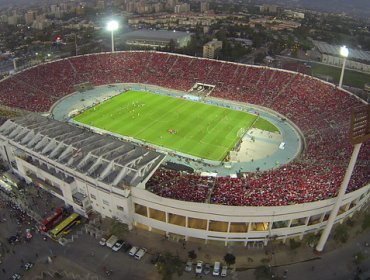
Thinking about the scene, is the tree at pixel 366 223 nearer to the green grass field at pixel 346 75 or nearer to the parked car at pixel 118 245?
the parked car at pixel 118 245

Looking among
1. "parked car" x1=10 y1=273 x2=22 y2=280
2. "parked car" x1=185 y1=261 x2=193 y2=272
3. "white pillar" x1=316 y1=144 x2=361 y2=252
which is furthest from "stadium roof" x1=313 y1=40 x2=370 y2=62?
"parked car" x1=10 y1=273 x2=22 y2=280

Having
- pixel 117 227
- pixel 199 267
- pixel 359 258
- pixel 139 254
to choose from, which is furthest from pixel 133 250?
pixel 359 258

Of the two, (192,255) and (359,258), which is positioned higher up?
(359,258)

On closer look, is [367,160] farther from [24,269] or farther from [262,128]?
[24,269]

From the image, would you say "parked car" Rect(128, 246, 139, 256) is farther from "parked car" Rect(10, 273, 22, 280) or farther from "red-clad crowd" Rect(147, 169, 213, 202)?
"parked car" Rect(10, 273, 22, 280)

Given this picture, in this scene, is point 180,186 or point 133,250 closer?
point 133,250

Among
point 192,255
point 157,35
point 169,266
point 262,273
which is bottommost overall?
point 192,255

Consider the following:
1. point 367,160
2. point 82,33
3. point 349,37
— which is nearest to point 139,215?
point 367,160

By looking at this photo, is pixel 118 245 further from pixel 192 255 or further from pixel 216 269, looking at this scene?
pixel 216 269
